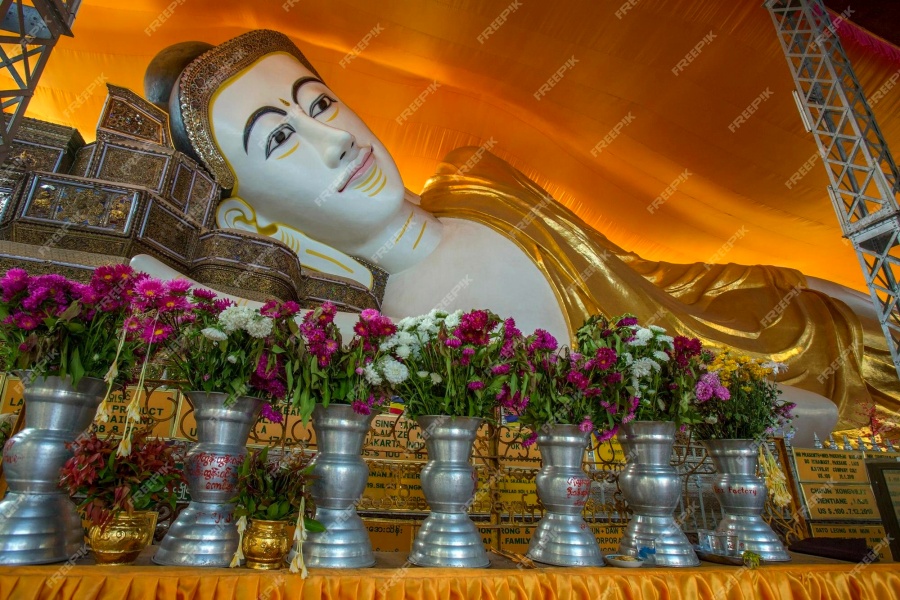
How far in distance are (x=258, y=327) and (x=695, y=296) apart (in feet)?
12.5

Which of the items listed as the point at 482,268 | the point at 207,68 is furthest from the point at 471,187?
the point at 207,68

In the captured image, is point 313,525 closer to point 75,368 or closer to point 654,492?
point 75,368

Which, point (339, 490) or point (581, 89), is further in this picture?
point (581, 89)

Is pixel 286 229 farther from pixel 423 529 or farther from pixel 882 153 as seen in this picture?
pixel 882 153

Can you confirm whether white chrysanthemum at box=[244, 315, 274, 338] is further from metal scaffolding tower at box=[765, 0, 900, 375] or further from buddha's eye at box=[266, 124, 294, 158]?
metal scaffolding tower at box=[765, 0, 900, 375]

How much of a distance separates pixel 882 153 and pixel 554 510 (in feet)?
11.0

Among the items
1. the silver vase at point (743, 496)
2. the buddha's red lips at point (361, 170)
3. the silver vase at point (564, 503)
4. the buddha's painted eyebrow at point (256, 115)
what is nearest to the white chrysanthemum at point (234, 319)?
the silver vase at point (564, 503)

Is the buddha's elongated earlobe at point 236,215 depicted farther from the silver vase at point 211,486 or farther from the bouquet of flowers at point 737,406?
the bouquet of flowers at point 737,406

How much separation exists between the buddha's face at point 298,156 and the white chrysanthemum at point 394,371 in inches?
94.0

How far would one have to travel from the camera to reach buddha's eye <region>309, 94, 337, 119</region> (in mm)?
3472

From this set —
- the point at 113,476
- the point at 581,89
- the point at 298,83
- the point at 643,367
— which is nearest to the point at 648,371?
the point at 643,367

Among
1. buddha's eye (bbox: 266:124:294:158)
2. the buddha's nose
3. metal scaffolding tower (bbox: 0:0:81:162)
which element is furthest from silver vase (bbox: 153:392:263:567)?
buddha's eye (bbox: 266:124:294:158)

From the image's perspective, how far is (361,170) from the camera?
3.43 meters

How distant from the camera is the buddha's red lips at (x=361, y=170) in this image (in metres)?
3.40
